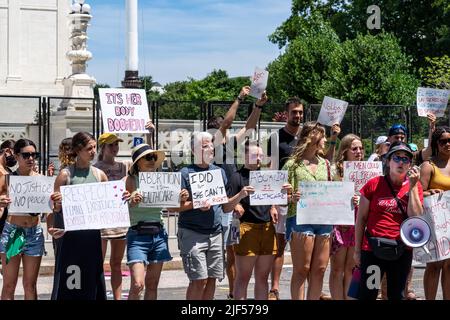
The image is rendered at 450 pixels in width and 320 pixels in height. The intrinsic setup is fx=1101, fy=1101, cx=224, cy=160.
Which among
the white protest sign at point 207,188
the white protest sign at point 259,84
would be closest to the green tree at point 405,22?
the white protest sign at point 259,84

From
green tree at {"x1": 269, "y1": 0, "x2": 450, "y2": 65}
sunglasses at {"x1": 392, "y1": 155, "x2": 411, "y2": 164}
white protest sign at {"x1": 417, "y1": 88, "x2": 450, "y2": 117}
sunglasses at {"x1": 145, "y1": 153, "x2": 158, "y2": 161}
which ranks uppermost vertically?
green tree at {"x1": 269, "y1": 0, "x2": 450, "y2": 65}

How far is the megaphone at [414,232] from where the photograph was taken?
8883mm

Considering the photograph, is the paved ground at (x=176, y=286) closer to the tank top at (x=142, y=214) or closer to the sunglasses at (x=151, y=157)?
the tank top at (x=142, y=214)

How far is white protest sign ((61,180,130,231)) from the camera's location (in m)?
9.20

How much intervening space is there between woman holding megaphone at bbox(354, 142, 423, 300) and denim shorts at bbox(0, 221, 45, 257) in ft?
9.82

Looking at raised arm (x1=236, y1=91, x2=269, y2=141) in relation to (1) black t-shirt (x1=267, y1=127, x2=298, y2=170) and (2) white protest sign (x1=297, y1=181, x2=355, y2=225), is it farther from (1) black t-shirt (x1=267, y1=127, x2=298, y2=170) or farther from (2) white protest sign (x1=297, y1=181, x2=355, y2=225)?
(2) white protest sign (x1=297, y1=181, x2=355, y2=225)

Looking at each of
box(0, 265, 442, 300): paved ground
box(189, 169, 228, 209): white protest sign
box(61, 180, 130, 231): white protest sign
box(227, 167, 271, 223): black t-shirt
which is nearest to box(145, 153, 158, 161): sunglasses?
box(189, 169, 228, 209): white protest sign

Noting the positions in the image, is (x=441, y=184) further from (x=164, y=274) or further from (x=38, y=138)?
(x=38, y=138)

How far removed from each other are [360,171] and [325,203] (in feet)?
2.54

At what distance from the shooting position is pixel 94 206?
927 centimetres

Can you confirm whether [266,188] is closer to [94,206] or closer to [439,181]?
[439,181]

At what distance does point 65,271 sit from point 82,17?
2590cm

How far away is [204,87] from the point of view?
3371 inches

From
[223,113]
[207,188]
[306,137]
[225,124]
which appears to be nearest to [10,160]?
[225,124]
